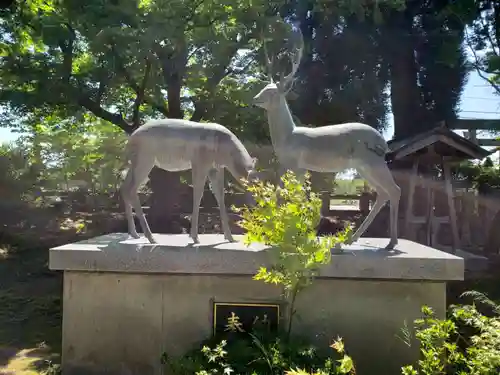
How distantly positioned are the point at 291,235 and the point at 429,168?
962 centimetres

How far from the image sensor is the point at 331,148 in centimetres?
474

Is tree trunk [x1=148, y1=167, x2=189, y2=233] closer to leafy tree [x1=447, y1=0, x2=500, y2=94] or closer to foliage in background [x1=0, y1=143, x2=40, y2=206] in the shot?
foliage in background [x1=0, y1=143, x2=40, y2=206]

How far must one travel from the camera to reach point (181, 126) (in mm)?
4863

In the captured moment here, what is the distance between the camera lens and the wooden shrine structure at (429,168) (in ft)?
33.4

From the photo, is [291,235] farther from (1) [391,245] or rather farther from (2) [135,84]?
(2) [135,84]

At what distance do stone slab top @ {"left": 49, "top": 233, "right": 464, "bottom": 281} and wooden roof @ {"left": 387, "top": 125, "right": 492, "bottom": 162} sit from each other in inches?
235

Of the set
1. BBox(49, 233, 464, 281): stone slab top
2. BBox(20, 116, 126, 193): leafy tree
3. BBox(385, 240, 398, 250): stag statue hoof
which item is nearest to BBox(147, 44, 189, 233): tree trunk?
BBox(20, 116, 126, 193): leafy tree

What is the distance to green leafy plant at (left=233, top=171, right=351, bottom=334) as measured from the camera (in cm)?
370

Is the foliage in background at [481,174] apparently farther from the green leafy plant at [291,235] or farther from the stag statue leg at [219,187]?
the green leafy plant at [291,235]

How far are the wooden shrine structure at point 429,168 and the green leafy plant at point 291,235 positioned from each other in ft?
23.0

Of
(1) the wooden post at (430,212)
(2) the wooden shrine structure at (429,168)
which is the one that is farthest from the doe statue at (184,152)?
(1) the wooden post at (430,212)

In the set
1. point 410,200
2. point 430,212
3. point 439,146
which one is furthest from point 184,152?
point 430,212

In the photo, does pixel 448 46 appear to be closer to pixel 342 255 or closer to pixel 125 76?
pixel 125 76

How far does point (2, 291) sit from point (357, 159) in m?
7.19
